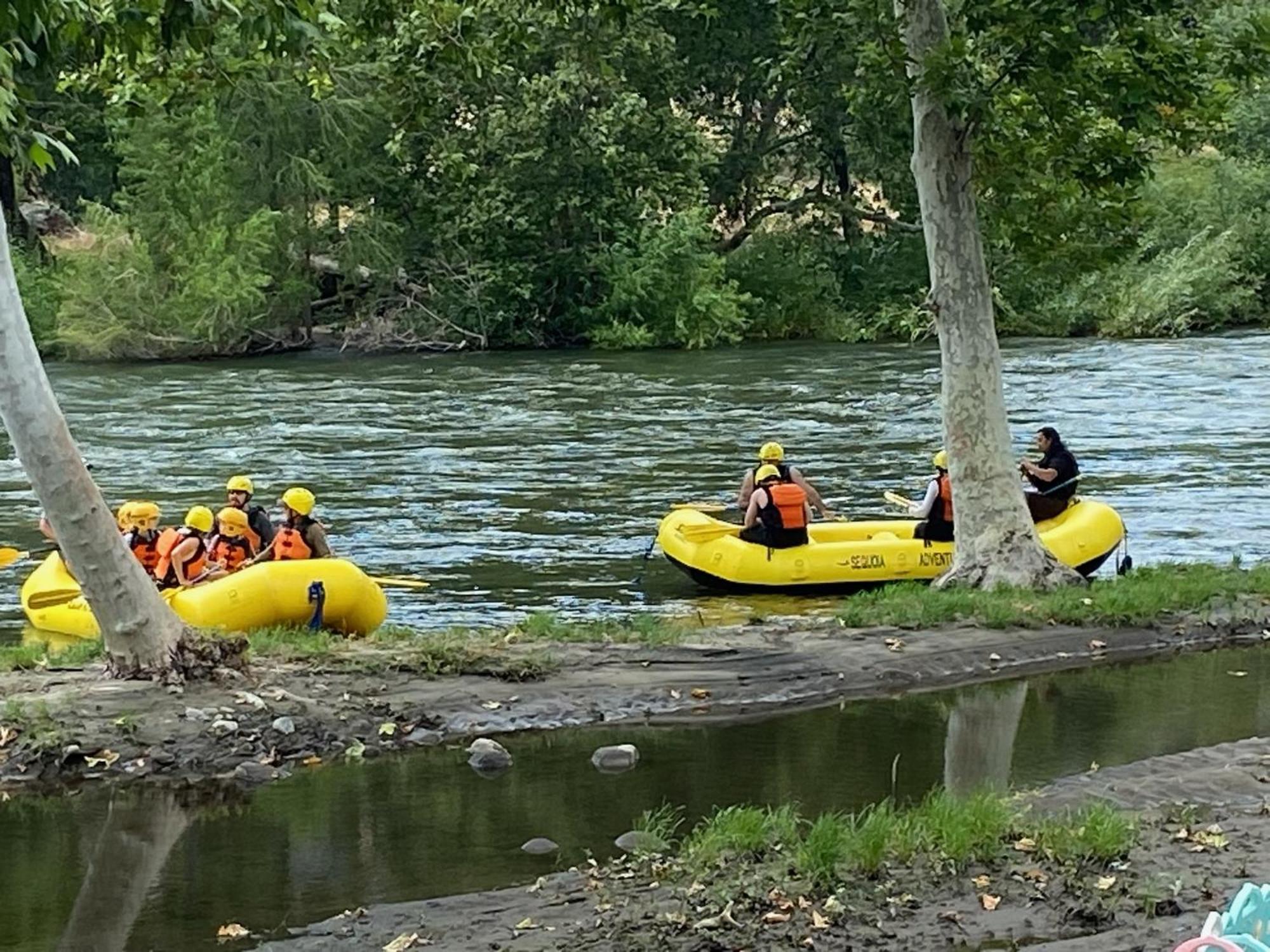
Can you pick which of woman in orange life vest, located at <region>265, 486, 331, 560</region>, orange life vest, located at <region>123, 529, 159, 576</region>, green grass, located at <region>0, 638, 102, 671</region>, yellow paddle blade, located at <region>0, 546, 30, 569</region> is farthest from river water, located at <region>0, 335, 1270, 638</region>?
green grass, located at <region>0, 638, 102, 671</region>

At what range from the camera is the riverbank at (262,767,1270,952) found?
6250mm

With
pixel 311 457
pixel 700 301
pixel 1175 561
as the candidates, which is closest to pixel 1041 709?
pixel 1175 561

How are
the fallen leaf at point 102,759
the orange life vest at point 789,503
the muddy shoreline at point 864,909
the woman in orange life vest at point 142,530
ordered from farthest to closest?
the orange life vest at point 789,503, the woman in orange life vest at point 142,530, the fallen leaf at point 102,759, the muddy shoreline at point 864,909

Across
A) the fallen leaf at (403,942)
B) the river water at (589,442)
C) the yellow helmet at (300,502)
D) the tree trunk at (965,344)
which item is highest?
the tree trunk at (965,344)

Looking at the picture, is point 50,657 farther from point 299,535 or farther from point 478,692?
point 299,535

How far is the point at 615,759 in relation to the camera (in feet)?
30.4

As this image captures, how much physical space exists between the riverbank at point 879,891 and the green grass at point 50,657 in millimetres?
4254

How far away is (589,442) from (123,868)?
18.0m

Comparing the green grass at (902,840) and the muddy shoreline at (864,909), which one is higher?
the green grass at (902,840)

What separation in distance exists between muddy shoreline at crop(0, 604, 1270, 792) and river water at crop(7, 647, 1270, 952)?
24 centimetres

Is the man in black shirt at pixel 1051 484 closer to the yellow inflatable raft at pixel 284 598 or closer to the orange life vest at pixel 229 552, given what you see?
the yellow inflatable raft at pixel 284 598

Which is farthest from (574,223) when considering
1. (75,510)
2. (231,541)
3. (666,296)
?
(75,510)

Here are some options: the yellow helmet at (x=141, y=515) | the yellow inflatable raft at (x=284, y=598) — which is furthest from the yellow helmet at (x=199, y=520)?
the yellow inflatable raft at (x=284, y=598)

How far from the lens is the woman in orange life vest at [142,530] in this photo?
14.0 m
